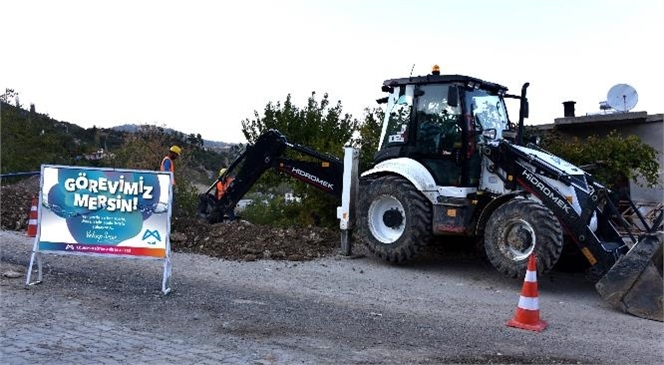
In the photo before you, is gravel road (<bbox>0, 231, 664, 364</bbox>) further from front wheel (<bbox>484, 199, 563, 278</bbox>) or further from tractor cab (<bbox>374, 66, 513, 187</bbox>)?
tractor cab (<bbox>374, 66, 513, 187</bbox>)

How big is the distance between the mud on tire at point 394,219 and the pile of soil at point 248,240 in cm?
115

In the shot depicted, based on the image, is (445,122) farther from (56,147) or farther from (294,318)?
(56,147)

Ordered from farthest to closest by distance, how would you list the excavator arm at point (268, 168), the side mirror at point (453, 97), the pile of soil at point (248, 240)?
the excavator arm at point (268, 168)
the pile of soil at point (248, 240)
the side mirror at point (453, 97)

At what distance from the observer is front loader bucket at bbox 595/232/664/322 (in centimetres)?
773

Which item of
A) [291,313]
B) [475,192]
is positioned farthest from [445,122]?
[291,313]

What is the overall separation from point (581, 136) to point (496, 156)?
8048 mm

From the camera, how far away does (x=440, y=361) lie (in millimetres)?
5730

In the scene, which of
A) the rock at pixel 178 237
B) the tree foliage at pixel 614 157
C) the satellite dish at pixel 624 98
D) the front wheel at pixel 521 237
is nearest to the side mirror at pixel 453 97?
the front wheel at pixel 521 237

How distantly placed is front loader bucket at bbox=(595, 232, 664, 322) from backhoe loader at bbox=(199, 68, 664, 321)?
0.01 meters

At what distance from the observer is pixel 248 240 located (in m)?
11.3

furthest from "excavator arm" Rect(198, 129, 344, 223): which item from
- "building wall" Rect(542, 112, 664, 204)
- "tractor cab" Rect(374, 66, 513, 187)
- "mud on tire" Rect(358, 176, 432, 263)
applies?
"building wall" Rect(542, 112, 664, 204)

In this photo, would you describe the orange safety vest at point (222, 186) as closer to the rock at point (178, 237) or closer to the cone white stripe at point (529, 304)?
the rock at point (178, 237)

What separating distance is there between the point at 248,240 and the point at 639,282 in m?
6.14

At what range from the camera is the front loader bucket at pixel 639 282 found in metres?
7.73
